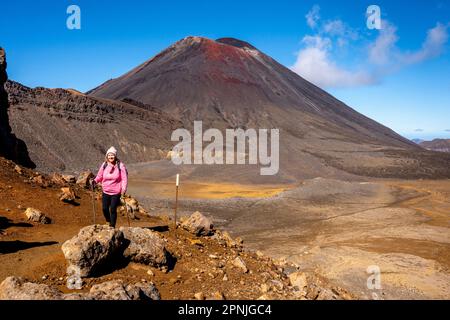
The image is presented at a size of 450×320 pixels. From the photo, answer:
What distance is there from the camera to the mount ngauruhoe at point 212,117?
43.7 meters

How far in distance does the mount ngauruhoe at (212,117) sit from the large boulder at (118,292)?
108ft

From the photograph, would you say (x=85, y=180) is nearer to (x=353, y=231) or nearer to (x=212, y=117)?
(x=353, y=231)

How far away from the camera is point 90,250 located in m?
5.07

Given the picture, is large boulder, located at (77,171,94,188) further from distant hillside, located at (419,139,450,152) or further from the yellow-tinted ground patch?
distant hillside, located at (419,139,450,152)

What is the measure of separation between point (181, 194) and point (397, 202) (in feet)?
46.6

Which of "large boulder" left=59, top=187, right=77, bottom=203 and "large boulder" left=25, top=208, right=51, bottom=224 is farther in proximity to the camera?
A: "large boulder" left=59, top=187, right=77, bottom=203

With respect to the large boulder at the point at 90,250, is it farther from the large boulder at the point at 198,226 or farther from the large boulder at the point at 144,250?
the large boulder at the point at 198,226

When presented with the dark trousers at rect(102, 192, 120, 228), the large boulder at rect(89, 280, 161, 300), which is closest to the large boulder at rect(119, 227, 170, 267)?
the large boulder at rect(89, 280, 161, 300)

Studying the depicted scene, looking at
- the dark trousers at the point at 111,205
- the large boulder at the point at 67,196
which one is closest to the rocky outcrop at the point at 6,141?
the large boulder at the point at 67,196

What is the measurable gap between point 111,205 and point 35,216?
205 centimetres

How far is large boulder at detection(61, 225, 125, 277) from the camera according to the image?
502 cm

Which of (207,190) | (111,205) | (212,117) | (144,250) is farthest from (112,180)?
(212,117)

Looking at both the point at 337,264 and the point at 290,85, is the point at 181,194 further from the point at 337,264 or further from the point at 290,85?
the point at 290,85

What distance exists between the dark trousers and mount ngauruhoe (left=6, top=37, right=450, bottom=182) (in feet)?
99.6
